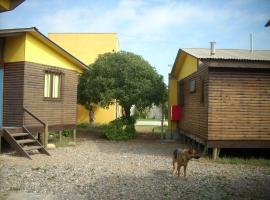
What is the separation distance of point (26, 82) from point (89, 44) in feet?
60.2

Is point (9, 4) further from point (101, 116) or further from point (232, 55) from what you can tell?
point (101, 116)

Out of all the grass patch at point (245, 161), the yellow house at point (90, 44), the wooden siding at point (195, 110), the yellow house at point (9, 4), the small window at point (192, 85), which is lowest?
the grass patch at point (245, 161)

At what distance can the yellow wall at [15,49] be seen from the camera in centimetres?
1372

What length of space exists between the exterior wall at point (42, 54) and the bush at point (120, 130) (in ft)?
15.4

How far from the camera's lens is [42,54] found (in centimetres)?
1485

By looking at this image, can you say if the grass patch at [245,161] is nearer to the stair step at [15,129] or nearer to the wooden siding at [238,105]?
the wooden siding at [238,105]

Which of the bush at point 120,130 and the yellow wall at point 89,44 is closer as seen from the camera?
the bush at point 120,130

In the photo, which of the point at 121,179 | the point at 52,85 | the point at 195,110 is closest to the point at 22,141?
the point at 52,85

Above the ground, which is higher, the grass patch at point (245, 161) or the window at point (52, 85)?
the window at point (52, 85)

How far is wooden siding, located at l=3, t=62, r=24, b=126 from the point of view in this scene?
13.8 metres

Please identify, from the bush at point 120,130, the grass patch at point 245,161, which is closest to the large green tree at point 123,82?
the bush at point 120,130

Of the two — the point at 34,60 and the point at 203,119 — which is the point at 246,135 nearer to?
the point at 203,119

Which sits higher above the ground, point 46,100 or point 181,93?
point 181,93

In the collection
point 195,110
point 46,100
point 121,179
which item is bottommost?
point 121,179
